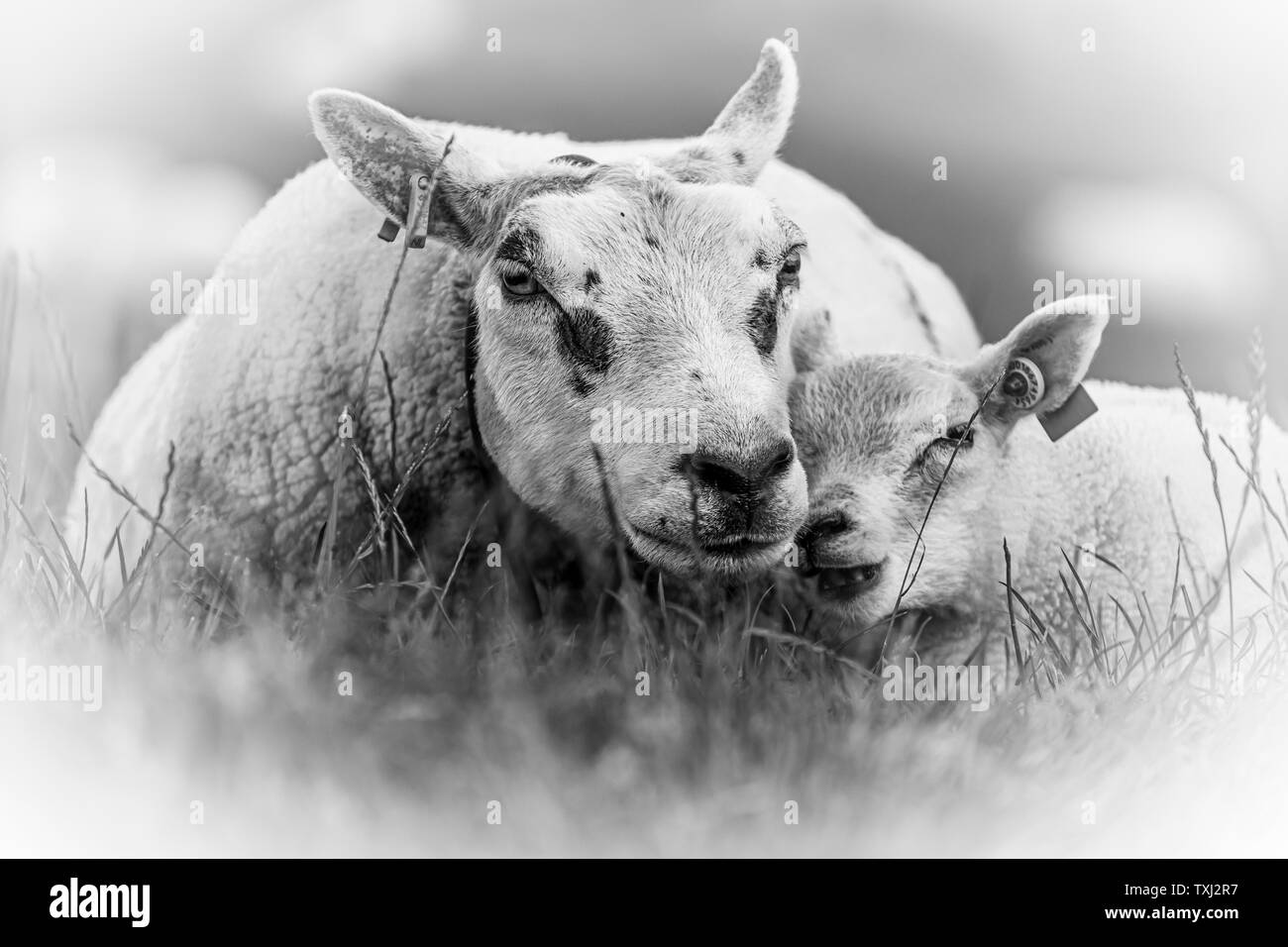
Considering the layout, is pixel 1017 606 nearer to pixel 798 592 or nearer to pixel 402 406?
pixel 798 592

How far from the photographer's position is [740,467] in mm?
3494

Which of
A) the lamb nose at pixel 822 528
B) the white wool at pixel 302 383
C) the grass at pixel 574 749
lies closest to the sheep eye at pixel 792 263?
the white wool at pixel 302 383

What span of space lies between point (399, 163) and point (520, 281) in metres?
0.60

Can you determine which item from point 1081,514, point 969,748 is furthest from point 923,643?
point 969,748

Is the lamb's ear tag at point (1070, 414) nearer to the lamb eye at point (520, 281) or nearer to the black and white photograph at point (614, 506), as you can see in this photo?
the black and white photograph at point (614, 506)

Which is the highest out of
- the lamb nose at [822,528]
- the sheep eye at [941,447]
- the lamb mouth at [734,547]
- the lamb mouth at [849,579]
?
the sheep eye at [941,447]

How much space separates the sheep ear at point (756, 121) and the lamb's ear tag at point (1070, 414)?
1349mm

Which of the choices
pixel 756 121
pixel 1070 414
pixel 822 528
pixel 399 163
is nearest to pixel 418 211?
pixel 399 163

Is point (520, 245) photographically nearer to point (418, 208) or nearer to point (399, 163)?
point (418, 208)

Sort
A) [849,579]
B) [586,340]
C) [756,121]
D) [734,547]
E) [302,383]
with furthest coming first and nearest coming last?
[756,121], [302,383], [849,579], [586,340], [734,547]

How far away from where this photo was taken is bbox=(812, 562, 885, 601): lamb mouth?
400cm

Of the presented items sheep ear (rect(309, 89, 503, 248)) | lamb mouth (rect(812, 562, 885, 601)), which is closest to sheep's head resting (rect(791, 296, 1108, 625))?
lamb mouth (rect(812, 562, 885, 601))

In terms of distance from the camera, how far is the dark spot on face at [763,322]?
A: 3998mm

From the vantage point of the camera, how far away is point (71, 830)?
291cm
